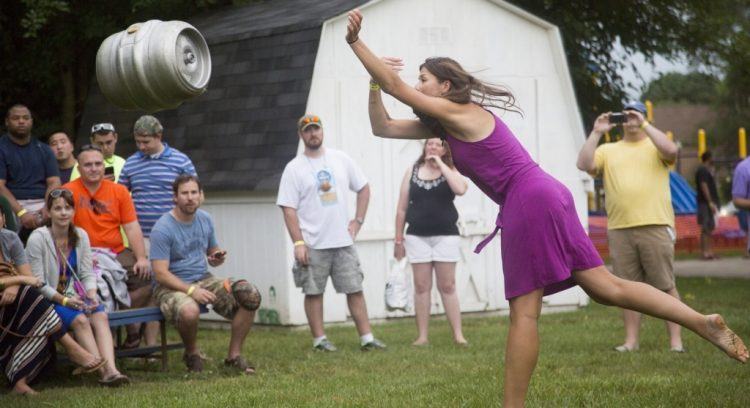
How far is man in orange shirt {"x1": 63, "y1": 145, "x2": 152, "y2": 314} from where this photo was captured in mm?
9688

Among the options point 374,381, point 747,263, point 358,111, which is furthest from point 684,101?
point 374,381

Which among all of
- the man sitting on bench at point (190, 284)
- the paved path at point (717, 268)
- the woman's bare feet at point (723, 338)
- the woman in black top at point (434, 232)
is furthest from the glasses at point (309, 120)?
the paved path at point (717, 268)

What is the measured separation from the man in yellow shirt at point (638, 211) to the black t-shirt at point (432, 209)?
55.0 inches

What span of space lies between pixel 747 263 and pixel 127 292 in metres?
14.9

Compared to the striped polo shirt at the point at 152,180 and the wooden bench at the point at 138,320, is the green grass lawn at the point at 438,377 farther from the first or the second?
the striped polo shirt at the point at 152,180

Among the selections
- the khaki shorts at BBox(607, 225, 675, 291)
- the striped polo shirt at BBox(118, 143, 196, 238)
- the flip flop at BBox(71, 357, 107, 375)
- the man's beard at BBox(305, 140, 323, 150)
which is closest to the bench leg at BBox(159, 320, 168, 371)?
the flip flop at BBox(71, 357, 107, 375)

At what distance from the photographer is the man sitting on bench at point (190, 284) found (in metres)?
9.28

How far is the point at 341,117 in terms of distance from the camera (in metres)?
13.5

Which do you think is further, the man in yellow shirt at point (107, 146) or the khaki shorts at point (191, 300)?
the man in yellow shirt at point (107, 146)

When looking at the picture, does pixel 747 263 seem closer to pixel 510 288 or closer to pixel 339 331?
pixel 339 331

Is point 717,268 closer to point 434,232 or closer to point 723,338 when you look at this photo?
point 434,232

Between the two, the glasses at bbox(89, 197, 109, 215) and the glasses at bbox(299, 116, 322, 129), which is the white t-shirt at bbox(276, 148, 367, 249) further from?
the glasses at bbox(89, 197, 109, 215)

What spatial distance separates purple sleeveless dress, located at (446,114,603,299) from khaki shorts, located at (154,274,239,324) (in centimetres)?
363

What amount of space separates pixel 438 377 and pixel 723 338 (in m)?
2.61
